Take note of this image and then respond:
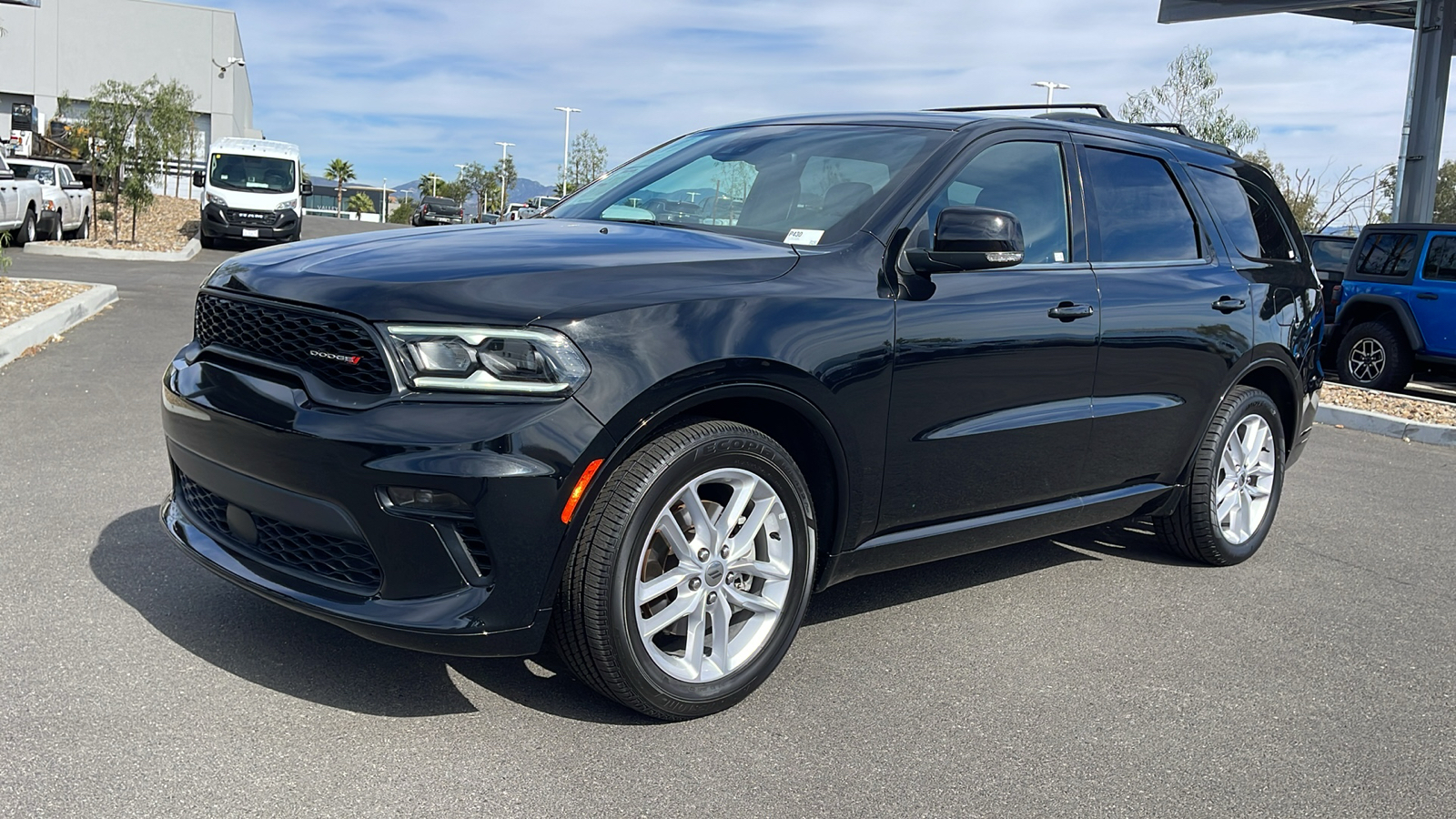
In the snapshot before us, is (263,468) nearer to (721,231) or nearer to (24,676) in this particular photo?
(24,676)

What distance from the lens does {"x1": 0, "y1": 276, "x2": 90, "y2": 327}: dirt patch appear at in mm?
10078

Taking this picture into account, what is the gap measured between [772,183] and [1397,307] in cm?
973

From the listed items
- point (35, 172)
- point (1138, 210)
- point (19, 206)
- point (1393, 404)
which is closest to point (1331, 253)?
point (1393, 404)

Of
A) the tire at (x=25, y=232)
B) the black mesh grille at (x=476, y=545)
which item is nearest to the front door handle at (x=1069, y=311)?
the black mesh grille at (x=476, y=545)

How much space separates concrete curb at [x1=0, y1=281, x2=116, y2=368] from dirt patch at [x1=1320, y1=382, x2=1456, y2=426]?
9.73 metres

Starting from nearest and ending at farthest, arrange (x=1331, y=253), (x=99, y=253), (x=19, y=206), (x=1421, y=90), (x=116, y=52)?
(x=1331, y=253), (x=1421, y=90), (x=19, y=206), (x=99, y=253), (x=116, y=52)

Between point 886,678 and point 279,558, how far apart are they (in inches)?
70.3

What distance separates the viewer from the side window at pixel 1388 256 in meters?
11.6

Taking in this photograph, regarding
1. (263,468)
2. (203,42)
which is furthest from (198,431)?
(203,42)

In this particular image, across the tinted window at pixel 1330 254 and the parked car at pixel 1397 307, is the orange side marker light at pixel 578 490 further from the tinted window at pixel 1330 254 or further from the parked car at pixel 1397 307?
the tinted window at pixel 1330 254

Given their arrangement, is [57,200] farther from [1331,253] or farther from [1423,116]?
[1423,116]

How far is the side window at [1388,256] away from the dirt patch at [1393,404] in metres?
1.27

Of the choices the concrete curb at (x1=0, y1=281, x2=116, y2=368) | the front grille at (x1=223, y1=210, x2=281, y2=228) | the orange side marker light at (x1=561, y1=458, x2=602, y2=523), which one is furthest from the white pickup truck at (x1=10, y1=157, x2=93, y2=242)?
the orange side marker light at (x1=561, y1=458, x2=602, y2=523)

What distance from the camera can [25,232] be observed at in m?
19.5
